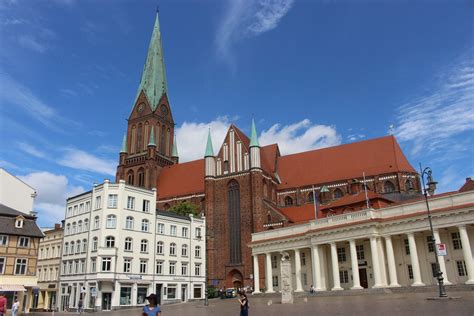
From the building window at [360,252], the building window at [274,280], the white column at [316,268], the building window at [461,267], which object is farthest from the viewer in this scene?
the building window at [274,280]

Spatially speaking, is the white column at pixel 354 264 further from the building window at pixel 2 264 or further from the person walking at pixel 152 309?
the person walking at pixel 152 309

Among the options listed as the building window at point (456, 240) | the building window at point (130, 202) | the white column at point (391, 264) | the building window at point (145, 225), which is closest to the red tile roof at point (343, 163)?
the white column at point (391, 264)

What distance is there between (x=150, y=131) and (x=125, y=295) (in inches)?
1845

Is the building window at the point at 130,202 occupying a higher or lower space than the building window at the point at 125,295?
higher

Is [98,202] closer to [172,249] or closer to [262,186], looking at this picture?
[172,249]

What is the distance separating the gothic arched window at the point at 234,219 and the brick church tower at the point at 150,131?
2140 cm

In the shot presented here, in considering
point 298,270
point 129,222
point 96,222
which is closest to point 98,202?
point 96,222

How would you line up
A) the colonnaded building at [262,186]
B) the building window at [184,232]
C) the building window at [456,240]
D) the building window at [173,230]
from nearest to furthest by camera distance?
the building window at [456,240], the building window at [173,230], the building window at [184,232], the colonnaded building at [262,186]

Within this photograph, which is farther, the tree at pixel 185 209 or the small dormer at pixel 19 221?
the tree at pixel 185 209

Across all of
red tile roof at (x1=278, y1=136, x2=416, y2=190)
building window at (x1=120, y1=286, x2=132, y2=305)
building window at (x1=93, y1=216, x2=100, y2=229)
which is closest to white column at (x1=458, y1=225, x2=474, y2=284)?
red tile roof at (x1=278, y1=136, x2=416, y2=190)

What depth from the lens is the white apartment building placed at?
42.3 m

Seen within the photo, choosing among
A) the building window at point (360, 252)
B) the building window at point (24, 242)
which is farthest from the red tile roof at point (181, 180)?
the building window at point (360, 252)

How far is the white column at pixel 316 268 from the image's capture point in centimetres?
4297

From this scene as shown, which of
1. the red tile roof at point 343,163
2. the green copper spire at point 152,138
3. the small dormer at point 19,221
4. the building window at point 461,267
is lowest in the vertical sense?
the building window at point 461,267
